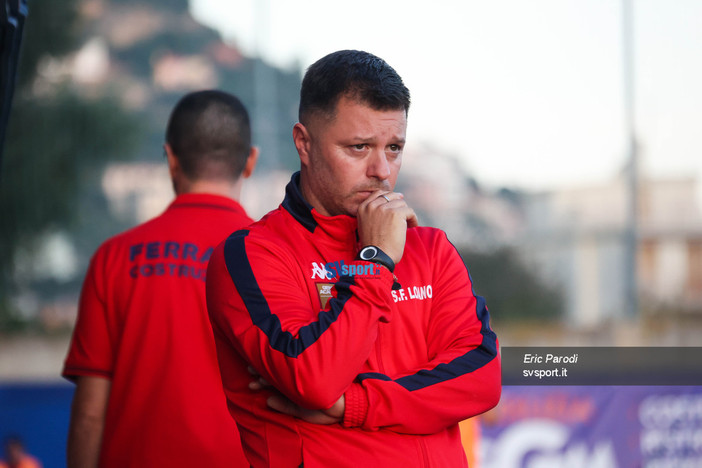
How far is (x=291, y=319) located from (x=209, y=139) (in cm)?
124

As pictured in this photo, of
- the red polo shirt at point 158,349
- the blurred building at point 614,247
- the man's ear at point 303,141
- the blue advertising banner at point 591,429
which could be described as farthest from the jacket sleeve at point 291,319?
the blurred building at point 614,247

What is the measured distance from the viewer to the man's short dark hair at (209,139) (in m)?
2.79

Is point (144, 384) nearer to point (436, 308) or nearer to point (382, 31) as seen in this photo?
point (436, 308)

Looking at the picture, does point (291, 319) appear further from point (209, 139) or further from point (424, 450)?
point (209, 139)

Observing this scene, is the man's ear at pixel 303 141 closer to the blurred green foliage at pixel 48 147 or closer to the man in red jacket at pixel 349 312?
the man in red jacket at pixel 349 312

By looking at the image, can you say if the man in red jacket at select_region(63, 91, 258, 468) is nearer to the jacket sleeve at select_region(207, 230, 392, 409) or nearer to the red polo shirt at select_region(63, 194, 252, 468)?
the red polo shirt at select_region(63, 194, 252, 468)

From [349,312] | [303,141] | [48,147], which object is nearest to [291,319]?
[349,312]

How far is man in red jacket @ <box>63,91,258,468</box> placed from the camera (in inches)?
98.3

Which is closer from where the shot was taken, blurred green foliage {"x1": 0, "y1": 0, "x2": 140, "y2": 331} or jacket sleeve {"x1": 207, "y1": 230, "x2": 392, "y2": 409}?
jacket sleeve {"x1": 207, "y1": 230, "x2": 392, "y2": 409}

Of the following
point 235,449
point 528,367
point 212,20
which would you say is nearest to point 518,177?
point 212,20

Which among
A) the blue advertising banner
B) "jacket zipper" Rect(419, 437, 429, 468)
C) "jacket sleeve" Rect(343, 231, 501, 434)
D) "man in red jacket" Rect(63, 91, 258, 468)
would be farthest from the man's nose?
the blue advertising banner

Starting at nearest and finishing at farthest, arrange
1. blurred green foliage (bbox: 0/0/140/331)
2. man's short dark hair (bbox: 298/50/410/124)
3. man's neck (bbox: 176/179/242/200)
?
man's short dark hair (bbox: 298/50/410/124) < man's neck (bbox: 176/179/242/200) < blurred green foliage (bbox: 0/0/140/331)

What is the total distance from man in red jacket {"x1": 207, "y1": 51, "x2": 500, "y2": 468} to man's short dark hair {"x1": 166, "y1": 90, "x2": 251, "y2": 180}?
0.85 m

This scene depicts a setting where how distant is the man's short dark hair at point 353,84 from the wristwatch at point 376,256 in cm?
34
